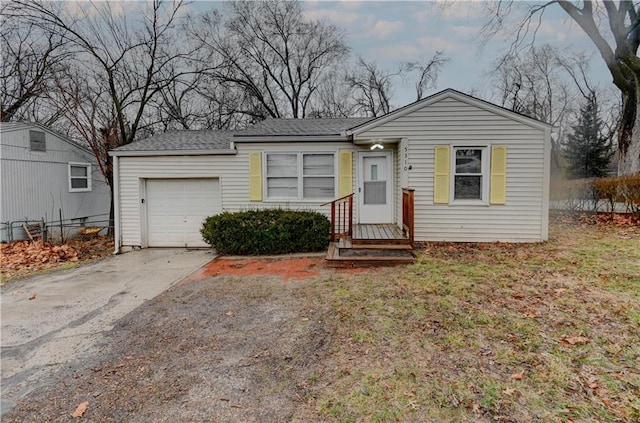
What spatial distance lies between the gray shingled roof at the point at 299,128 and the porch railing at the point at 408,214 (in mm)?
2619

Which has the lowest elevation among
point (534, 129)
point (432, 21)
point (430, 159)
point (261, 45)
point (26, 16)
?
point (430, 159)

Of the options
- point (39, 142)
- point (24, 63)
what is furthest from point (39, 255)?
point (24, 63)

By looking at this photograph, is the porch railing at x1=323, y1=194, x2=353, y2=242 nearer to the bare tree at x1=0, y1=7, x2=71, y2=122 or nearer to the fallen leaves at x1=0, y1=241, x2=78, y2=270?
the fallen leaves at x1=0, y1=241, x2=78, y2=270

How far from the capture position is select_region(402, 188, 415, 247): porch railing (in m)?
6.89

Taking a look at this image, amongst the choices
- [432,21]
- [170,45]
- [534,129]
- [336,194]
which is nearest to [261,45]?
[170,45]

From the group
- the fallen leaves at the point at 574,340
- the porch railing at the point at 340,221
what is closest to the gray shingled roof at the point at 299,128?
the porch railing at the point at 340,221

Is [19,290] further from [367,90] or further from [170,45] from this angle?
[367,90]

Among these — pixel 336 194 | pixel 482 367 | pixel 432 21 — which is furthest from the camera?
pixel 432 21

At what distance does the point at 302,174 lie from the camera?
8.84 m

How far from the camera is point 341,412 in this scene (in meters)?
2.53

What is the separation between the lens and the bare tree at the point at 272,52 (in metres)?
20.0

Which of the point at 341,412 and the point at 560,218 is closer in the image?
the point at 341,412

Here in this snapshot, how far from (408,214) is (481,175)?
2.33 meters

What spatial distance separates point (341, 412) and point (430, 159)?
6586 mm
